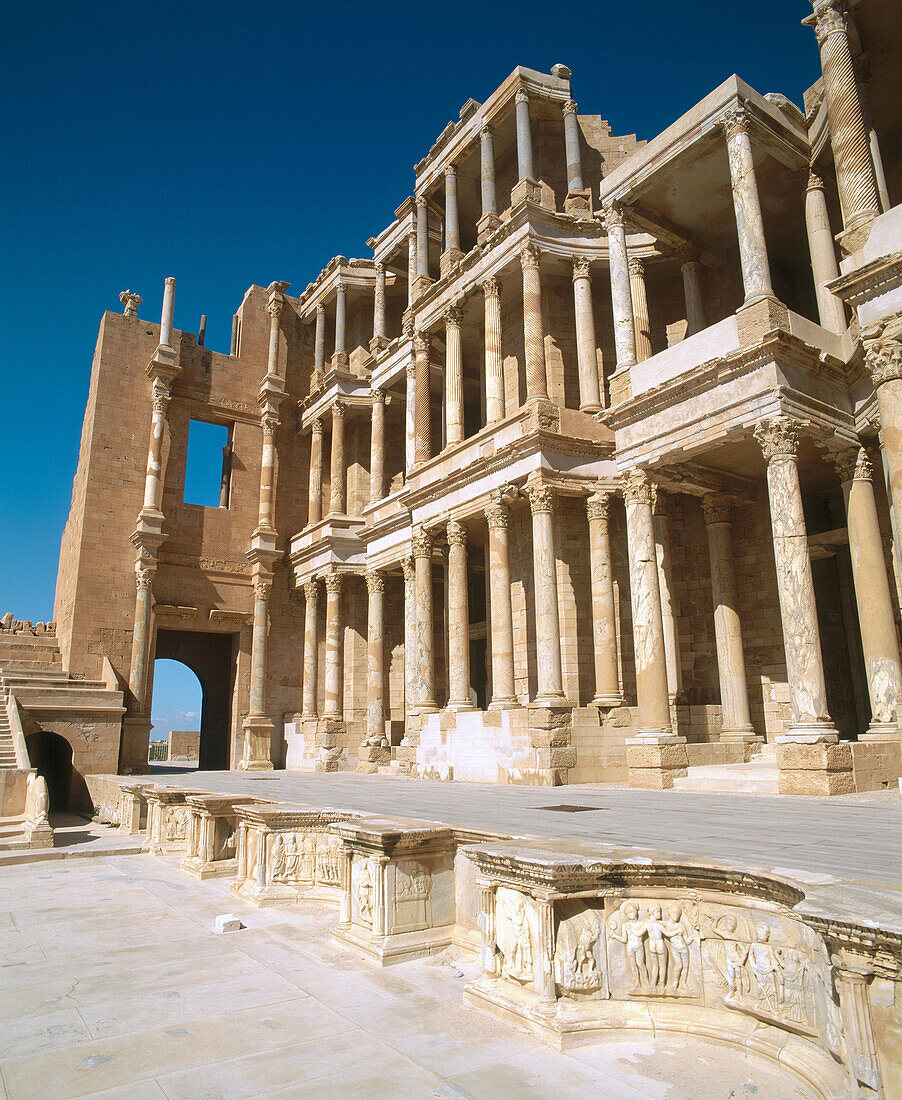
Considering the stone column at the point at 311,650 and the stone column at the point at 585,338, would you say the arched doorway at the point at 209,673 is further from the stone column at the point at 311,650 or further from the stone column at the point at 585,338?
the stone column at the point at 585,338

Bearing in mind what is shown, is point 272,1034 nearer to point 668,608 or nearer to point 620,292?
point 668,608

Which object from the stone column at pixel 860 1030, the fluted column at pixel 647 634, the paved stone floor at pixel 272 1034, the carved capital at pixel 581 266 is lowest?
the paved stone floor at pixel 272 1034

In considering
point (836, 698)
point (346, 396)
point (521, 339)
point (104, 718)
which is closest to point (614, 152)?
point (521, 339)

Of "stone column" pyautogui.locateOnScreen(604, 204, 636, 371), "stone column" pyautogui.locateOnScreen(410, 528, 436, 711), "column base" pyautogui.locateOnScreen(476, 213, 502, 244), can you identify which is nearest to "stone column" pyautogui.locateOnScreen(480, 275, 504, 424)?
"column base" pyautogui.locateOnScreen(476, 213, 502, 244)

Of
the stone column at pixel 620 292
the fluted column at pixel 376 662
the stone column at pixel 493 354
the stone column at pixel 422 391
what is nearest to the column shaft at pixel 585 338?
the stone column at pixel 493 354

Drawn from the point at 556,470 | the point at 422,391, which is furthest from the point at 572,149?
the point at 556,470

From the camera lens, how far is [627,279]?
17016 millimetres

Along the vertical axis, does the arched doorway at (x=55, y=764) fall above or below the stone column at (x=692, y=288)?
below

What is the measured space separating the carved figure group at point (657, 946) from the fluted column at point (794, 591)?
837 cm

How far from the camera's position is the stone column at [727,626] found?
1630 cm

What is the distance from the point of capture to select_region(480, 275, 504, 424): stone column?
20.1 metres

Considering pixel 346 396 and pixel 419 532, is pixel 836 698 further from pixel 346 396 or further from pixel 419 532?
pixel 346 396

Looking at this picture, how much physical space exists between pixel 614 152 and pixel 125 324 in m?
18.2

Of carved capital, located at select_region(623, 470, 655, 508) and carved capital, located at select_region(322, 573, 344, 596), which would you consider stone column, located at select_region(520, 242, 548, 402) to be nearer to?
carved capital, located at select_region(623, 470, 655, 508)
